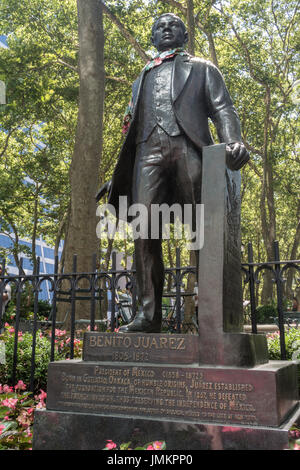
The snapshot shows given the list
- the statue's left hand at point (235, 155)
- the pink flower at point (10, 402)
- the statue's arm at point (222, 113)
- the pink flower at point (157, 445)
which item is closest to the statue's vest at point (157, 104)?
the statue's arm at point (222, 113)

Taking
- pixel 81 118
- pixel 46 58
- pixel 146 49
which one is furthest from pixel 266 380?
pixel 146 49

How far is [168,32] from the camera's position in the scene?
4.21 meters

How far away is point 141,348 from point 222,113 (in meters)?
2.06

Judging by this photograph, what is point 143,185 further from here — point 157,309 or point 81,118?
point 81,118

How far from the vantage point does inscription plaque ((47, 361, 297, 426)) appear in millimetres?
2803

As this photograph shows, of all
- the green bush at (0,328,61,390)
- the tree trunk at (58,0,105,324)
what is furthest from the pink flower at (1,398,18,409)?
the tree trunk at (58,0,105,324)

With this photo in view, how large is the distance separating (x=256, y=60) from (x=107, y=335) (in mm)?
17396

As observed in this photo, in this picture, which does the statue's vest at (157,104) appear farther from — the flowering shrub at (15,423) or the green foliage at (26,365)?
the green foliage at (26,365)

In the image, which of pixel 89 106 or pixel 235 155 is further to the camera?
pixel 89 106

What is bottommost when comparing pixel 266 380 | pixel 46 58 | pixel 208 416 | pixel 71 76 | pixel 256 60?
pixel 208 416

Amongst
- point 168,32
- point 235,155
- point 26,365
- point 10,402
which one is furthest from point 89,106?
point 10,402

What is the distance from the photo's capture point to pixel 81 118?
31.5 ft

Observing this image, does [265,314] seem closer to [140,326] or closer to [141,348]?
[140,326]

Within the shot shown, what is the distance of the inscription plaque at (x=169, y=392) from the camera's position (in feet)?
9.20
